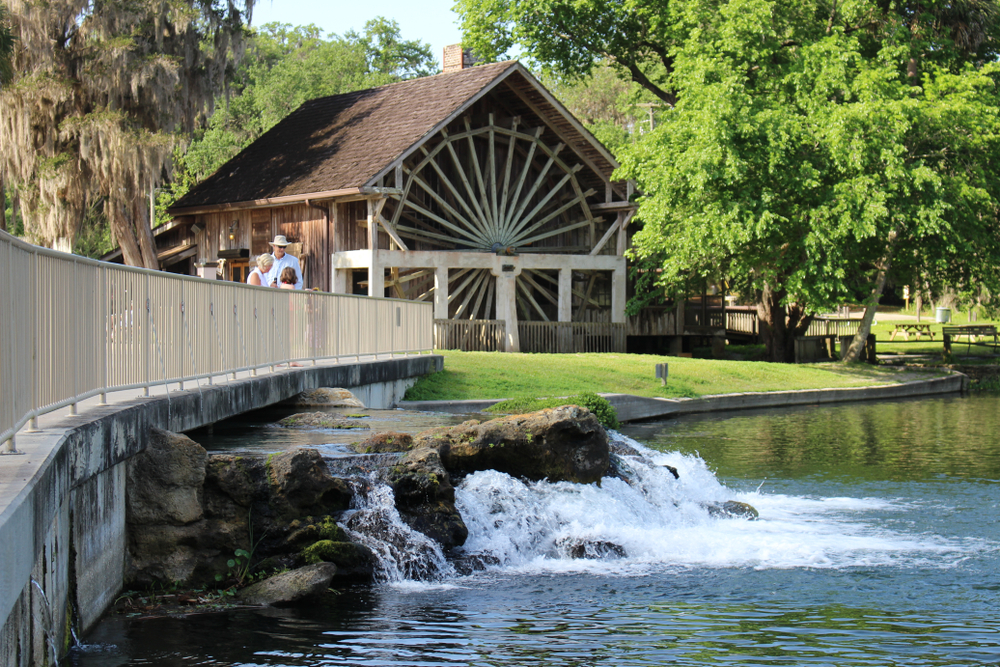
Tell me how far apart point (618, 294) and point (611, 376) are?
348 inches

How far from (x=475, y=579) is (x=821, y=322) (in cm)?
3237

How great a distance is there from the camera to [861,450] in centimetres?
1752

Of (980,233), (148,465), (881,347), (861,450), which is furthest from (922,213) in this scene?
Result: (148,465)

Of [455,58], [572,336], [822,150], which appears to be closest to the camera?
[822,150]

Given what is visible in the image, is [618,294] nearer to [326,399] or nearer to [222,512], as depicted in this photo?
[326,399]

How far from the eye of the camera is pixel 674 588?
9.05 meters

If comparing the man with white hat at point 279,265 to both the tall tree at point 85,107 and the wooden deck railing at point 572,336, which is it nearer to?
the tall tree at point 85,107

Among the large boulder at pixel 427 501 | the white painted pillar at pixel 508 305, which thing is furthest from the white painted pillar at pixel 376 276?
the large boulder at pixel 427 501

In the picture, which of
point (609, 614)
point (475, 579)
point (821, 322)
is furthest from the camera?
point (821, 322)

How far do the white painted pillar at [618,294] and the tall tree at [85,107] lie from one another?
12963mm

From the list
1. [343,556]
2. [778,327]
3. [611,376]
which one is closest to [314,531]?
[343,556]

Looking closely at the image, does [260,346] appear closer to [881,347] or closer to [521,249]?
[521,249]

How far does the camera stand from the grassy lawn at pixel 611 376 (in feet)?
70.0

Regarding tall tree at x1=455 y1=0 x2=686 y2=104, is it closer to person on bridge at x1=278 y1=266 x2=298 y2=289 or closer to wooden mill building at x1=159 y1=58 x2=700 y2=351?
wooden mill building at x1=159 y1=58 x2=700 y2=351
